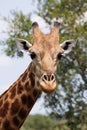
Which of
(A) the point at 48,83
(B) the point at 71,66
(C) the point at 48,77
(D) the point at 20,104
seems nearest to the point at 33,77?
(D) the point at 20,104

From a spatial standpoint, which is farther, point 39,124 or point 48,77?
point 39,124

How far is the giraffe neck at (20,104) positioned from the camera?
10.5 m

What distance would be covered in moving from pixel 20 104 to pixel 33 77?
0.61 metres

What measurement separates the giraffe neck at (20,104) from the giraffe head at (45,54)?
1.14 ft

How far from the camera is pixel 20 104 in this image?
1059 cm

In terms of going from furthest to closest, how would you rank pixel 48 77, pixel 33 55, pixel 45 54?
pixel 33 55 → pixel 45 54 → pixel 48 77

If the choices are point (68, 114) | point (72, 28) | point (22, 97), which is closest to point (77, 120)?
point (68, 114)

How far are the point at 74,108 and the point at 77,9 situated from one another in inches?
214

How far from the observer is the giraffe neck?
10.5 m

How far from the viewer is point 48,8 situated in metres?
31.0

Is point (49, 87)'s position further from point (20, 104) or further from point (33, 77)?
point (20, 104)

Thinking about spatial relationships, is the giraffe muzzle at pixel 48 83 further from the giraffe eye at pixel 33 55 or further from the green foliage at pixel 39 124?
the green foliage at pixel 39 124

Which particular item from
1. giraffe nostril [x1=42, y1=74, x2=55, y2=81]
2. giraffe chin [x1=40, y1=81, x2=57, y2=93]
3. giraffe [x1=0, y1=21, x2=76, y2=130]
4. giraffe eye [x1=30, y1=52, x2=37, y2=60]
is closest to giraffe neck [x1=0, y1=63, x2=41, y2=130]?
giraffe [x1=0, y1=21, x2=76, y2=130]

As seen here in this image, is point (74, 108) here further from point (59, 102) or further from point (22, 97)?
point (22, 97)
